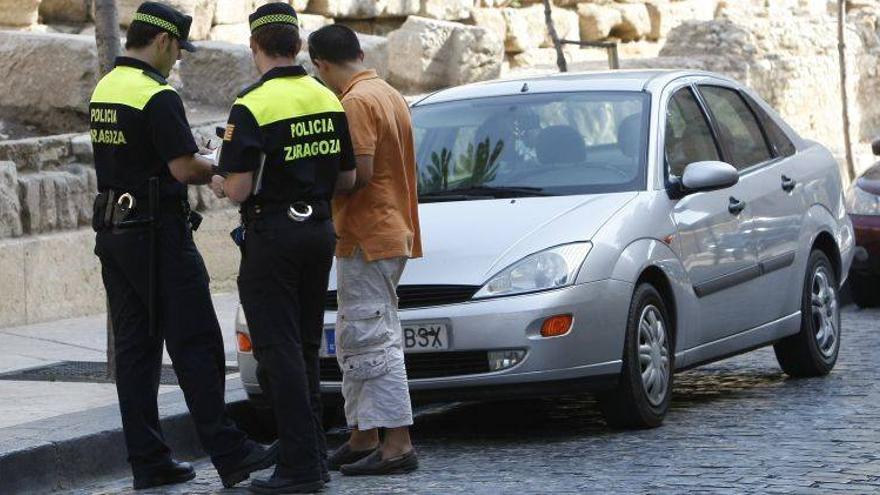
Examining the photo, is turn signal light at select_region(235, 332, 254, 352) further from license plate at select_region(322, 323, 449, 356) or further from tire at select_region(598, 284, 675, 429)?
tire at select_region(598, 284, 675, 429)

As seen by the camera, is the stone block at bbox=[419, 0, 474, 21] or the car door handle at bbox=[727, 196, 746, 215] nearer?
the car door handle at bbox=[727, 196, 746, 215]

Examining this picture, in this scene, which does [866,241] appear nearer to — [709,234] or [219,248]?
[219,248]

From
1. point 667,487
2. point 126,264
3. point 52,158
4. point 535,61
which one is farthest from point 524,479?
point 535,61

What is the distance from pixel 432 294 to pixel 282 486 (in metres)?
1.19

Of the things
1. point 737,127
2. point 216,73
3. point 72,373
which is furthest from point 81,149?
point 737,127

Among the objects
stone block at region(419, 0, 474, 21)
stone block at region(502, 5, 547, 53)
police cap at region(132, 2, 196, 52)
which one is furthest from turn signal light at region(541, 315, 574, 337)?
stone block at region(502, 5, 547, 53)

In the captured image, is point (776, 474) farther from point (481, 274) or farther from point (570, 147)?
point (570, 147)

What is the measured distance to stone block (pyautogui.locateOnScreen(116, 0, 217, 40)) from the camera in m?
15.6

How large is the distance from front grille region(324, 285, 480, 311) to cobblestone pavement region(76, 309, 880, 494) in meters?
0.60

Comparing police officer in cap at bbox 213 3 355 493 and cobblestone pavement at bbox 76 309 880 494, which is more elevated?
police officer in cap at bbox 213 3 355 493

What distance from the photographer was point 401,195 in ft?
23.9

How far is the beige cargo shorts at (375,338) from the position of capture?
23.7 ft

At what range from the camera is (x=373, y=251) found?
23.6 ft

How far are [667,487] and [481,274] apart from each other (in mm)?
1317
